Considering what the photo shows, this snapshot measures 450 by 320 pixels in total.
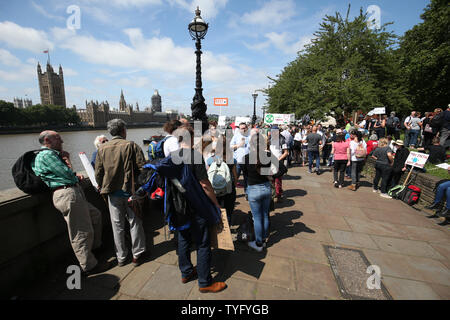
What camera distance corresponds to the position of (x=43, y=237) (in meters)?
2.68

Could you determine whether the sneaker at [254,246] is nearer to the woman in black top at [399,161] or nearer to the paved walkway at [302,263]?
the paved walkway at [302,263]

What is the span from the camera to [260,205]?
3.13 meters

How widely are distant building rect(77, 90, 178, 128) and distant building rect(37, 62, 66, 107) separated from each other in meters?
11.2

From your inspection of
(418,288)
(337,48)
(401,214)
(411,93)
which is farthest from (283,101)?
(418,288)

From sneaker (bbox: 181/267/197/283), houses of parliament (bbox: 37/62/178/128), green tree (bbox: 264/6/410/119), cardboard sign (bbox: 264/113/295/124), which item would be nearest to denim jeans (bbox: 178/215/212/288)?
sneaker (bbox: 181/267/197/283)

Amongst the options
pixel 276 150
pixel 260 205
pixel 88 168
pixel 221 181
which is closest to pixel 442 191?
pixel 276 150

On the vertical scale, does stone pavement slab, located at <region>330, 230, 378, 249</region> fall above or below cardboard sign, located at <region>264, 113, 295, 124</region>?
below

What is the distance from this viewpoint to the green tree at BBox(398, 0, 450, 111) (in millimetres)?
17656

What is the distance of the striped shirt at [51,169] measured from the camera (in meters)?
2.45

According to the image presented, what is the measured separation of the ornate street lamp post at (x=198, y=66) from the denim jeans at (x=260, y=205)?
525 cm

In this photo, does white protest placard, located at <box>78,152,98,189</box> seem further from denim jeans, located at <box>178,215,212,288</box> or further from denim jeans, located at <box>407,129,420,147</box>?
denim jeans, located at <box>407,129,420,147</box>

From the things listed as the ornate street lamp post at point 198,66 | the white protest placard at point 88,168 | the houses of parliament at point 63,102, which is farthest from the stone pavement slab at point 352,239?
the houses of parliament at point 63,102
